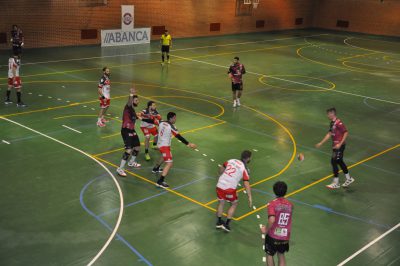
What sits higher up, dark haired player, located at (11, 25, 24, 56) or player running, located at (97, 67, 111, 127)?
dark haired player, located at (11, 25, 24, 56)

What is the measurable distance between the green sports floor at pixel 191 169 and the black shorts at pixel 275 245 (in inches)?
59.4

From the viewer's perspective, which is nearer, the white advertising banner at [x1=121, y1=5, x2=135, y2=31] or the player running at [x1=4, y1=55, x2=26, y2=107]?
the player running at [x1=4, y1=55, x2=26, y2=107]

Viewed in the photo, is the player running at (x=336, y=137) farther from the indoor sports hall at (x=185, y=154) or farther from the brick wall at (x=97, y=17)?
the brick wall at (x=97, y=17)

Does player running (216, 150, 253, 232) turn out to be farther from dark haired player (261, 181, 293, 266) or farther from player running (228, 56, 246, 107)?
player running (228, 56, 246, 107)

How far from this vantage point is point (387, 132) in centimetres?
1912

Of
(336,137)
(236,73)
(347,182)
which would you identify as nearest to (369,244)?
(347,182)

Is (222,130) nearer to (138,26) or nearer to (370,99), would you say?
(370,99)

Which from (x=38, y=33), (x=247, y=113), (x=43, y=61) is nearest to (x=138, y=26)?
(x=38, y=33)

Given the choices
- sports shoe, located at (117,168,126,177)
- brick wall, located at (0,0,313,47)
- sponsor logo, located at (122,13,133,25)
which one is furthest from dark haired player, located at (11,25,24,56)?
sports shoe, located at (117,168,126,177)

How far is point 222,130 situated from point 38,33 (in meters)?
21.2

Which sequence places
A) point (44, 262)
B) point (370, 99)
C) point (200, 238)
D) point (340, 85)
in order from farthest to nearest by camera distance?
1. point (340, 85)
2. point (370, 99)
3. point (200, 238)
4. point (44, 262)

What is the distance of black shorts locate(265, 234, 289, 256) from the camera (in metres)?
8.25

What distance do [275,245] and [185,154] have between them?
7.62 metres

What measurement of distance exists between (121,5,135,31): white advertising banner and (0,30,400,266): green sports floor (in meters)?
9.72
